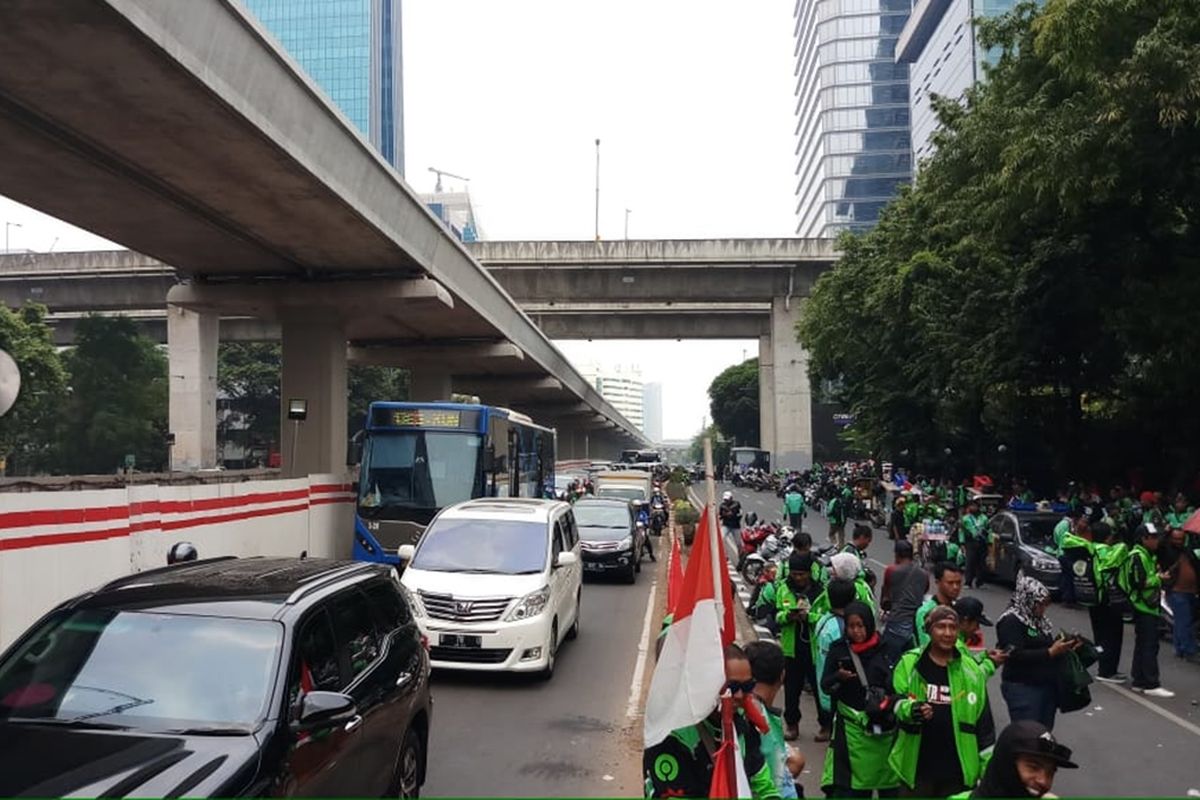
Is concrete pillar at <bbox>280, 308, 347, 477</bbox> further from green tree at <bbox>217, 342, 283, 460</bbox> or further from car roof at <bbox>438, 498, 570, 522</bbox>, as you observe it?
green tree at <bbox>217, 342, 283, 460</bbox>

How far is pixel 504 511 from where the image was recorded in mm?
12188

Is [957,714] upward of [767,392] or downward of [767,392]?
downward

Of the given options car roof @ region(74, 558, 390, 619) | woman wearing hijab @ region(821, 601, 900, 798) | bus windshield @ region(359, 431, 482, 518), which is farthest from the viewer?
bus windshield @ region(359, 431, 482, 518)

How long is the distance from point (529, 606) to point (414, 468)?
8751mm

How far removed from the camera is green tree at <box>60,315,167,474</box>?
49562mm

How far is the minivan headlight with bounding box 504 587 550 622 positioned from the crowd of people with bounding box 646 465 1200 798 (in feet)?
7.55

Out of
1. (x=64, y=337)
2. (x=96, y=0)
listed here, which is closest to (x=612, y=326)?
(x=64, y=337)

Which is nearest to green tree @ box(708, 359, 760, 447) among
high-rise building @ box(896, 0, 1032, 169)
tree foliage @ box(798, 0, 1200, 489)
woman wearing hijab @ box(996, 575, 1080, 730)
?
high-rise building @ box(896, 0, 1032, 169)

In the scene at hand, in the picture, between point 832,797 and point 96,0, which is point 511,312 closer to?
point 96,0

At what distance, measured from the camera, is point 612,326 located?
56.0 m

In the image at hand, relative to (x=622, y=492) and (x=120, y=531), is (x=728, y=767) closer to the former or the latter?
(x=120, y=531)

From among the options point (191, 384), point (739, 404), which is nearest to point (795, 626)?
point (191, 384)

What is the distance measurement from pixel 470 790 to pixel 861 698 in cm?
290

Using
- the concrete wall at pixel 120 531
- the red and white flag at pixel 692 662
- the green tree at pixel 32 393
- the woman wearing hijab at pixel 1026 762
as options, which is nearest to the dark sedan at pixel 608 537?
the concrete wall at pixel 120 531
